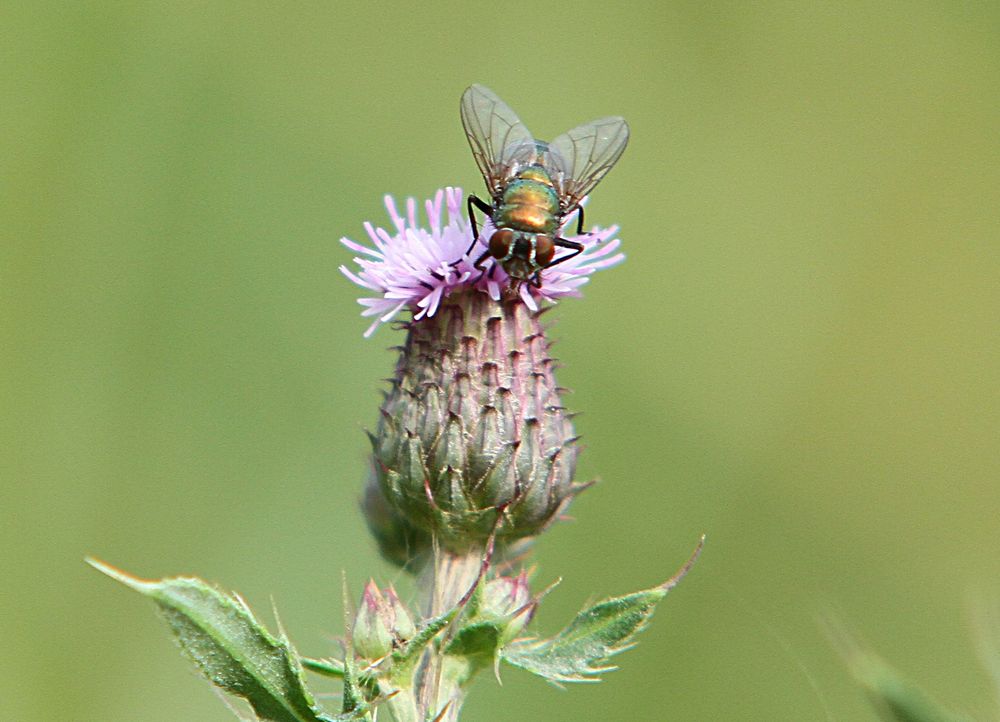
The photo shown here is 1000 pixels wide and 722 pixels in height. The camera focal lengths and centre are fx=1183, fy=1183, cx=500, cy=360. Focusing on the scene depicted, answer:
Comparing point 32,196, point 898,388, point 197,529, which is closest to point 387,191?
point 32,196

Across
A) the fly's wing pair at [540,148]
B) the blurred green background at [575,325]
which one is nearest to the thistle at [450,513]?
the fly's wing pair at [540,148]

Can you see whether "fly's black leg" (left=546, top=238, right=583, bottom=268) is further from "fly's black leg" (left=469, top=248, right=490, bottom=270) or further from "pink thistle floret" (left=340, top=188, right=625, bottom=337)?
"fly's black leg" (left=469, top=248, right=490, bottom=270)

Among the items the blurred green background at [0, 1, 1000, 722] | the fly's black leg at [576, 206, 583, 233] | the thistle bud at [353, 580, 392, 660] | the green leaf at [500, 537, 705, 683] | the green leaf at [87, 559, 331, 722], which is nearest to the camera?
the green leaf at [87, 559, 331, 722]

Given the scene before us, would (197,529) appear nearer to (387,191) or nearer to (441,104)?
(387,191)

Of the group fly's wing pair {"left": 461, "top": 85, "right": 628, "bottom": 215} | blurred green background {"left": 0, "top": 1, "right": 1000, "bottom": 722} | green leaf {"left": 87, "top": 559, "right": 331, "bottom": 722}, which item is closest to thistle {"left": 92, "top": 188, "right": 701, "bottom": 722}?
green leaf {"left": 87, "top": 559, "right": 331, "bottom": 722}

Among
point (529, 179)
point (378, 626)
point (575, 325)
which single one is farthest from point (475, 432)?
point (575, 325)

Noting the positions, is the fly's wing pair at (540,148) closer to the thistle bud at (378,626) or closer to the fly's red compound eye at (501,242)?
the fly's red compound eye at (501,242)

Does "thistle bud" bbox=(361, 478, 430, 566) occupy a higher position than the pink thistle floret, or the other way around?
the pink thistle floret
